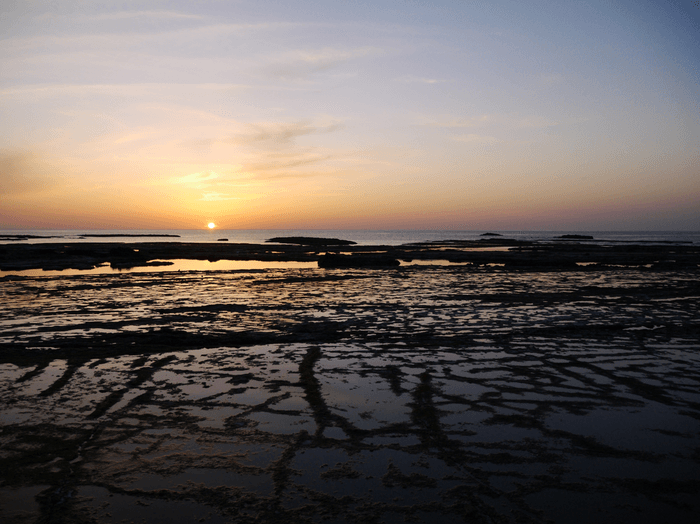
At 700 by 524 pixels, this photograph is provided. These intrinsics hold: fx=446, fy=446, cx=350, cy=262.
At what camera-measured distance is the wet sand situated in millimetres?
4309

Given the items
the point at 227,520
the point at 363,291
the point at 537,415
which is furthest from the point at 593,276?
the point at 227,520

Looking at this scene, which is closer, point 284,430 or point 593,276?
point 284,430

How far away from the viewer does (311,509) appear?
4.18m

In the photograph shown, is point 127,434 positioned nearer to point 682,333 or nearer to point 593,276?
point 682,333

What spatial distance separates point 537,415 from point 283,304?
11.3 m

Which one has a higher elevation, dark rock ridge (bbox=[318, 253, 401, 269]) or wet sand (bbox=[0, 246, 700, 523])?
dark rock ridge (bbox=[318, 253, 401, 269])

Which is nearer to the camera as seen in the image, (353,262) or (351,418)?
(351,418)

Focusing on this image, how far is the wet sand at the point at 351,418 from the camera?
4.31 m

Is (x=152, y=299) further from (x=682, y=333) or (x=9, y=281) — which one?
(x=682, y=333)

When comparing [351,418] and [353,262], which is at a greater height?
[353,262]

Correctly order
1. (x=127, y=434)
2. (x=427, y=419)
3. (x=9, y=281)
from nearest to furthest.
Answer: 1. (x=127, y=434)
2. (x=427, y=419)
3. (x=9, y=281)

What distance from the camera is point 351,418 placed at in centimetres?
620

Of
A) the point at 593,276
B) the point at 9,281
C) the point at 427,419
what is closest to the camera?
the point at 427,419

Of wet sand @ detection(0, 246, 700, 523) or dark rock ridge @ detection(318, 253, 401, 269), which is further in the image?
dark rock ridge @ detection(318, 253, 401, 269)
